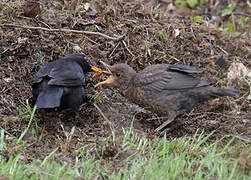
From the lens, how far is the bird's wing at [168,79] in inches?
201

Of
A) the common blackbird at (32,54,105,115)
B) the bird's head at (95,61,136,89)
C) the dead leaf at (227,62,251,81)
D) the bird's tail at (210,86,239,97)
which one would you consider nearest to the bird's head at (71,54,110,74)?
the common blackbird at (32,54,105,115)

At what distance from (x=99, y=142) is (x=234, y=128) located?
197cm

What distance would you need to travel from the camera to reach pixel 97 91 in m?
5.86

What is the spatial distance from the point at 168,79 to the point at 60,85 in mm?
1383

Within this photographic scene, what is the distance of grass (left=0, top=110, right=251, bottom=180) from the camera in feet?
11.9

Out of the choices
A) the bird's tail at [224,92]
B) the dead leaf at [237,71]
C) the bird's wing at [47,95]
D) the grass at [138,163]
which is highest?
the bird's tail at [224,92]

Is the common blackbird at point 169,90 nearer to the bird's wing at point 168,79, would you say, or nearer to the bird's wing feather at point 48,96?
the bird's wing at point 168,79

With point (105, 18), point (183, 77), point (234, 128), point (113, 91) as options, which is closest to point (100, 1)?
point (105, 18)

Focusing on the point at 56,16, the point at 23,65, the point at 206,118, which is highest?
the point at 56,16

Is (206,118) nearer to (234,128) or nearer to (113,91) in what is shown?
(234,128)

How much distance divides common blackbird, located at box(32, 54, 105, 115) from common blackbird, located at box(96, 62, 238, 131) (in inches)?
28.0

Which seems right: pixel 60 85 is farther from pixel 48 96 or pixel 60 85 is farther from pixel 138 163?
pixel 138 163

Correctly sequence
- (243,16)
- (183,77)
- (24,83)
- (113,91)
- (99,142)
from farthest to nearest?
(243,16) → (113,91) → (24,83) → (183,77) → (99,142)

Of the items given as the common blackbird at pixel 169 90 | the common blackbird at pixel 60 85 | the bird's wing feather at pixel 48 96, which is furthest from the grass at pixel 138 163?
the common blackbird at pixel 169 90
